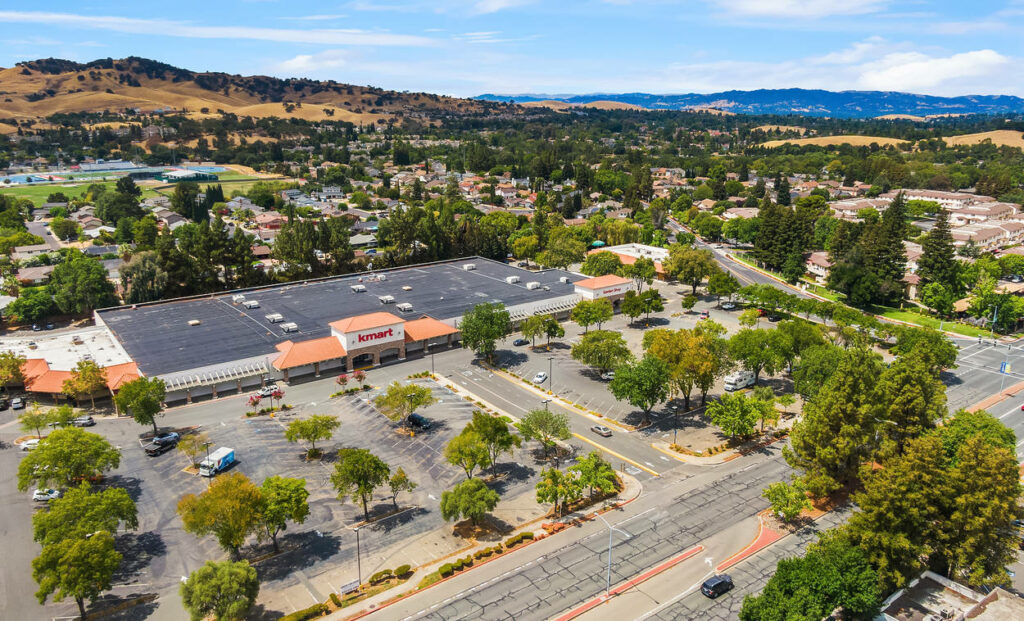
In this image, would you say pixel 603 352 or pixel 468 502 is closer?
pixel 468 502

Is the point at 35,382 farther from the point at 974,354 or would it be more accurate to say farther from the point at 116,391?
the point at 974,354

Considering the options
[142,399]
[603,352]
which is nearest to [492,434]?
[603,352]

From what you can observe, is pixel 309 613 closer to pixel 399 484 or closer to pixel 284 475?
pixel 399 484

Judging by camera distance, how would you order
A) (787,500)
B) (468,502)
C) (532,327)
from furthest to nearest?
(532,327) → (787,500) → (468,502)

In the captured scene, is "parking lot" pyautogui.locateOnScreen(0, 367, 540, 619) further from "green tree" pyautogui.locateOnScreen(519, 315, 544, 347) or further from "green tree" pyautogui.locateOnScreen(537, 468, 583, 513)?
"green tree" pyautogui.locateOnScreen(519, 315, 544, 347)

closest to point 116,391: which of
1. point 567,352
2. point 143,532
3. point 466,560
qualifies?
point 143,532

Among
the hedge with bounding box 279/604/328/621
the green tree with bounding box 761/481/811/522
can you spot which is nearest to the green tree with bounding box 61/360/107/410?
the hedge with bounding box 279/604/328/621
